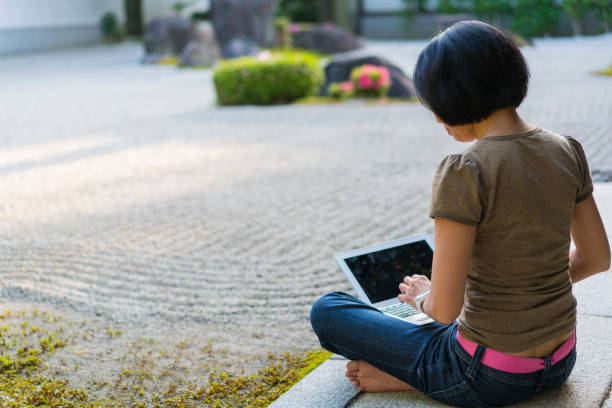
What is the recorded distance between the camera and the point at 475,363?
6.01 ft

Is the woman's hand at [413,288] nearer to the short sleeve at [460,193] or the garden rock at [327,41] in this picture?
the short sleeve at [460,193]

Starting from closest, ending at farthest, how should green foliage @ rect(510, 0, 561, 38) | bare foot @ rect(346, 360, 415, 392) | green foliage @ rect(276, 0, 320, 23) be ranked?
1. bare foot @ rect(346, 360, 415, 392)
2. green foliage @ rect(510, 0, 561, 38)
3. green foliage @ rect(276, 0, 320, 23)

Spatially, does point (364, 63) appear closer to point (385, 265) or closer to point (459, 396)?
point (385, 265)

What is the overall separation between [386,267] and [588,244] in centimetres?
73

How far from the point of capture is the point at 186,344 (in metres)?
3.03

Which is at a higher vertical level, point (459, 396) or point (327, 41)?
point (459, 396)

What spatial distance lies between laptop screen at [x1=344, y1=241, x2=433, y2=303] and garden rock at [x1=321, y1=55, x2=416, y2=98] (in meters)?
9.23

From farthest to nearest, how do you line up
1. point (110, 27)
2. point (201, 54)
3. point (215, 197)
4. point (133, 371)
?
point (110, 27) < point (201, 54) < point (215, 197) < point (133, 371)

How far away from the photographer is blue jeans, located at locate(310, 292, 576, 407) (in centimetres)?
185

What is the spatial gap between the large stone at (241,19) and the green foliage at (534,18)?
7.87 metres

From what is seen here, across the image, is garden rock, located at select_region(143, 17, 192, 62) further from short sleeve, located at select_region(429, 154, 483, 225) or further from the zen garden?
short sleeve, located at select_region(429, 154, 483, 225)

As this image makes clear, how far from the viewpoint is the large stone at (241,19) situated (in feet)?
65.8

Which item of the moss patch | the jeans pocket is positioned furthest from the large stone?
the jeans pocket

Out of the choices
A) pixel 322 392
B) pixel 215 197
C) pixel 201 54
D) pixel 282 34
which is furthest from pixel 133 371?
pixel 282 34
